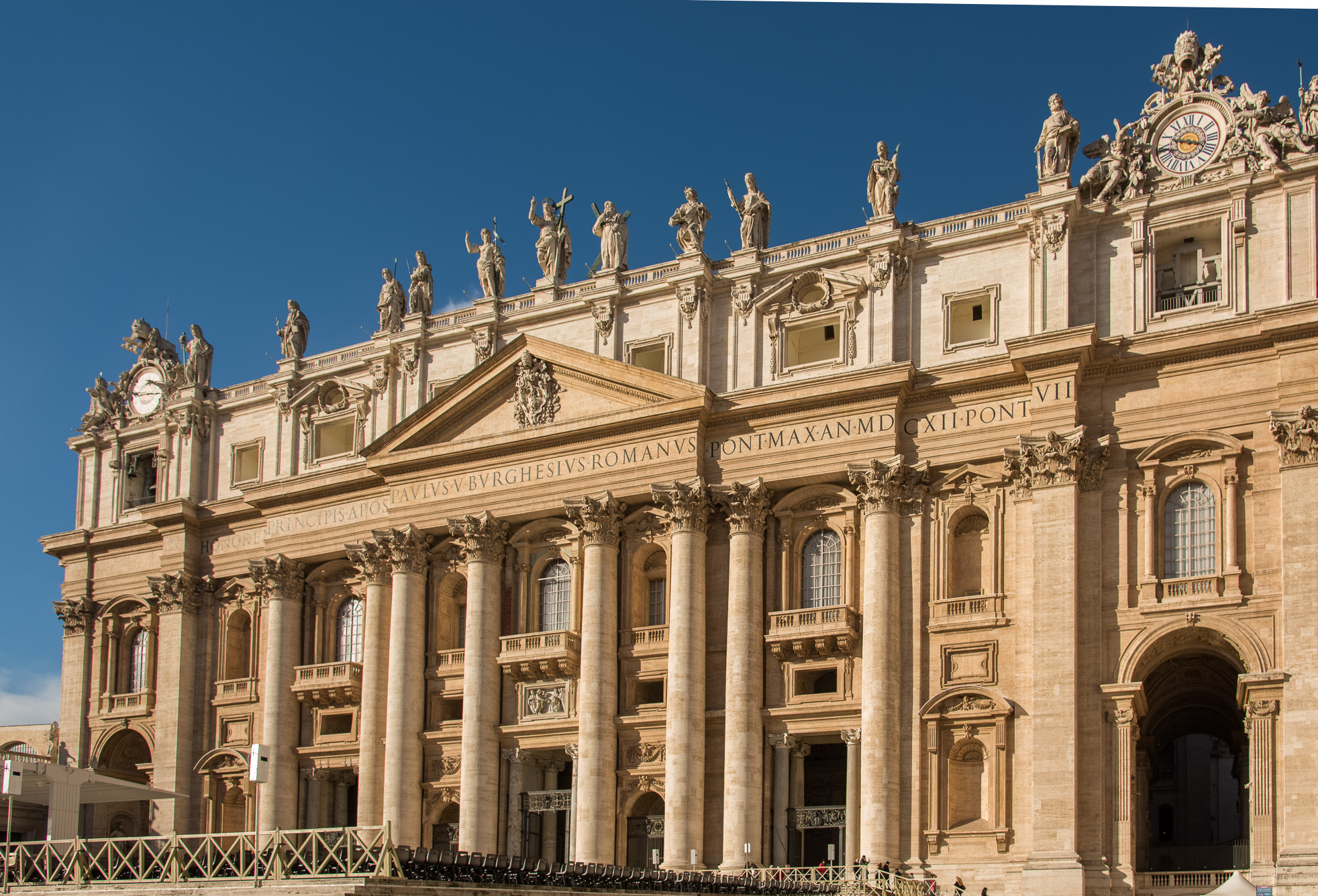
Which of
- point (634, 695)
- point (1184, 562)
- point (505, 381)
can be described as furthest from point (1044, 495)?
point (505, 381)

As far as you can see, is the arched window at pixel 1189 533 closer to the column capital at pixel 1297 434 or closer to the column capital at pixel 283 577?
the column capital at pixel 1297 434

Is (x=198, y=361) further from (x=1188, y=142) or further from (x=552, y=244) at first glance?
(x=1188, y=142)

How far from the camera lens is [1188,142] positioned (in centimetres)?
4544

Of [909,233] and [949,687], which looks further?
[909,233]

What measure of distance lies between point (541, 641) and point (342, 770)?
1021cm

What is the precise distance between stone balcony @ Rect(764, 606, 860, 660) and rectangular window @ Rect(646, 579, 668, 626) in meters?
4.30

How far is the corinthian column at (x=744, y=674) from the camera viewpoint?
147 ft

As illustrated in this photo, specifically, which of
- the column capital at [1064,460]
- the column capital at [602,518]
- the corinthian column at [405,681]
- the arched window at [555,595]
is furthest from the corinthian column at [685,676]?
the column capital at [1064,460]

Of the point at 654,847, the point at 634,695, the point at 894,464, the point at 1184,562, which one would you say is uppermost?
the point at 894,464

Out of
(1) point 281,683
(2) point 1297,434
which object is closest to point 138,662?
(1) point 281,683

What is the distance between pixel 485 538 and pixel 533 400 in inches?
184

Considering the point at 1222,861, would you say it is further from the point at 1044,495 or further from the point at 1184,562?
the point at 1044,495

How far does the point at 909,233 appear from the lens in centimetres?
4800

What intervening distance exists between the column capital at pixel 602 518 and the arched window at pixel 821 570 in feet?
19.2
